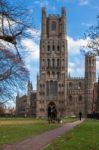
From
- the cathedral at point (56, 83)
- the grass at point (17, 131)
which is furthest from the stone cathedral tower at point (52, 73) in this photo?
the grass at point (17, 131)

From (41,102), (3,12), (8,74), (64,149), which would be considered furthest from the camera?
(41,102)

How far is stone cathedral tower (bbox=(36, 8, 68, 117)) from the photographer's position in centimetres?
18838

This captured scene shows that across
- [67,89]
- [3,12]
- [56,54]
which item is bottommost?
[3,12]

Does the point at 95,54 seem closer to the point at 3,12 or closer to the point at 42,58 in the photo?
the point at 3,12

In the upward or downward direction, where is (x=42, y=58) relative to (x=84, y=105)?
upward

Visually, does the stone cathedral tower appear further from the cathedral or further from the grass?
the grass

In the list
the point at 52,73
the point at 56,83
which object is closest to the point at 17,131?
the point at 56,83

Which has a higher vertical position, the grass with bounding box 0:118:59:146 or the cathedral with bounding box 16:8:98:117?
the cathedral with bounding box 16:8:98:117

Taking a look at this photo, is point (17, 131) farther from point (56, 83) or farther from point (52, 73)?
point (52, 73)

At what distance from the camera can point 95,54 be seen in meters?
37.6

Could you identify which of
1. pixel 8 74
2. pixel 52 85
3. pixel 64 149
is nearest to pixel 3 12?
pixel 64 149

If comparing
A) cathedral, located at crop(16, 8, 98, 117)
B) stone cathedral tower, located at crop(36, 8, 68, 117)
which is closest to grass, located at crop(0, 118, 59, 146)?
cathedral, located at crop(16, 8, 98, 117)

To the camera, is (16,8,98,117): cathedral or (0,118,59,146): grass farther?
(16,8,98,117): cathedral

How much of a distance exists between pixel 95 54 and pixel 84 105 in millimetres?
159134
